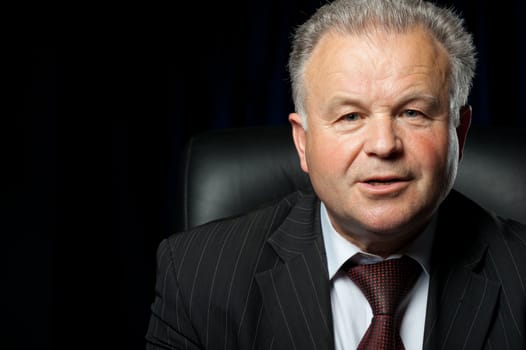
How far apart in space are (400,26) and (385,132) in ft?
0.67

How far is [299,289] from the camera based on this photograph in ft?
4.31

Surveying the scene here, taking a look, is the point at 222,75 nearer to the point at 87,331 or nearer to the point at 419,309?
the point at 87,331

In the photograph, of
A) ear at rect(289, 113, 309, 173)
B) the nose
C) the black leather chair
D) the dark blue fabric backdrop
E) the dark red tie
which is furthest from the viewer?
the dark blue fabric backdrop

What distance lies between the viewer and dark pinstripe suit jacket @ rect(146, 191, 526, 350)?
1267 mm

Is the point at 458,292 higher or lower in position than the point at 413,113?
lower

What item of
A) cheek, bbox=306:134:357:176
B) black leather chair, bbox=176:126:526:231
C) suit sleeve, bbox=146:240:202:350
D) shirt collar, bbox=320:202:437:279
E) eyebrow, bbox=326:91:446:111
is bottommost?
suit sleeve, bbox=146:240:202:350

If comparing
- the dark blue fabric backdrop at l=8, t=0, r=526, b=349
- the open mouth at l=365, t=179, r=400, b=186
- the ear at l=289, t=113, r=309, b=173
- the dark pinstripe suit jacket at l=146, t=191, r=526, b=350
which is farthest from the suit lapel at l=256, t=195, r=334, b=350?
the dark blue fabric backdrop at l=8, t=0, r=526, b=349

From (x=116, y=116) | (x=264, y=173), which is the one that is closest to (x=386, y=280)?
(x=264, y=173)

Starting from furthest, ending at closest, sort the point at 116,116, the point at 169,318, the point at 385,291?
the point at 116,116 < the point at 169,318 < the point at 385,291

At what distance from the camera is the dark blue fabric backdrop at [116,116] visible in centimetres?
209


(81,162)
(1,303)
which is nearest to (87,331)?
(1,303)

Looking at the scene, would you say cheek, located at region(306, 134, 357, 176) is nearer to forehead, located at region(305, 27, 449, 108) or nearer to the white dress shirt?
forehead, located at region(305, 27, 449, 108)

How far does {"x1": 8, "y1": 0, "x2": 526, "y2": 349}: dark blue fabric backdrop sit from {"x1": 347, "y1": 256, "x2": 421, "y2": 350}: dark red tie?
0.99 metres

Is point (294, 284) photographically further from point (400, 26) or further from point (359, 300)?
point (400, 26)
